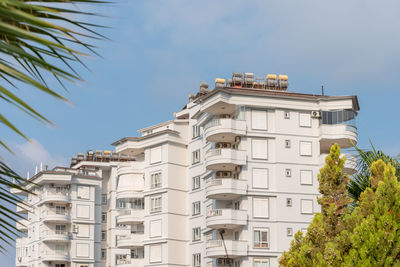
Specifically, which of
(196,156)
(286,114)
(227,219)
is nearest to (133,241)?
(196,156)

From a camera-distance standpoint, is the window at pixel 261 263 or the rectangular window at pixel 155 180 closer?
the window at pixel 261 263

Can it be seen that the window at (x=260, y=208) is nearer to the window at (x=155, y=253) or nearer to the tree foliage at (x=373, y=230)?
the window at (x=155, y=253)

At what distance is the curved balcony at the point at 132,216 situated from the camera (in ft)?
267

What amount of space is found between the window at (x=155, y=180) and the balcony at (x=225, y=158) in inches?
463

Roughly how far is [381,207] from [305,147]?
44.5m

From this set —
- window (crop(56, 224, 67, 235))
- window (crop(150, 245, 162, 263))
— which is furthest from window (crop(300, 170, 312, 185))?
window (crop(56, 224, 67, 235))

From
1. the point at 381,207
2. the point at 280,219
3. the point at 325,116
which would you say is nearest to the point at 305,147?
the point at 325,116

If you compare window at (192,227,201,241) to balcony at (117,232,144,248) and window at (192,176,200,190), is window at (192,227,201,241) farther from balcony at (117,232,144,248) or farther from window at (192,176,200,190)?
balcony at (117,232,144,248)

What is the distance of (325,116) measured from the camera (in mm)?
70188

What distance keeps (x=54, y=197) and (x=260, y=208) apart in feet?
129

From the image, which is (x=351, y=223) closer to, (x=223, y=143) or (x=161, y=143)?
(x=223, y=143)

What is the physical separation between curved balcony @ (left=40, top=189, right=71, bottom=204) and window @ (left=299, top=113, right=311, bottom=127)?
4127 centimetres

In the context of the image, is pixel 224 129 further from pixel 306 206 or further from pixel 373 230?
pixel 373 230

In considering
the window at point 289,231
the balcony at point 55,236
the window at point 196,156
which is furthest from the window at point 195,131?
the balcony at point 55,236
